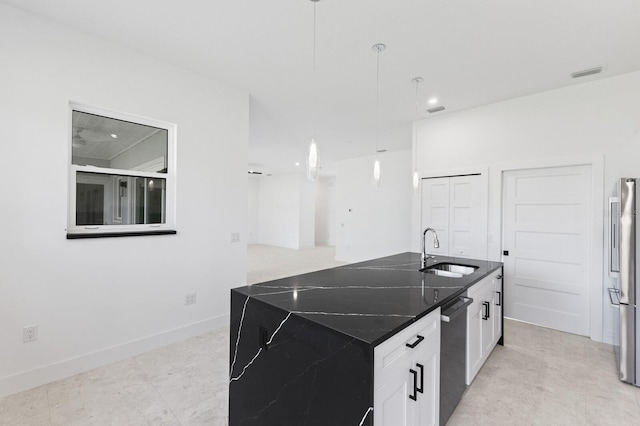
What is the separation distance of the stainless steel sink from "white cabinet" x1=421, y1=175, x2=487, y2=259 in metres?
1.49

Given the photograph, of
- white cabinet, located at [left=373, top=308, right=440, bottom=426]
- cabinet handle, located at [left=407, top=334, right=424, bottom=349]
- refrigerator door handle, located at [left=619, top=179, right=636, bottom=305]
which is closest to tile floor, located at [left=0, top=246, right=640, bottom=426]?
white cabinet, located at [left=373, top=308, right=440, bottom=426]

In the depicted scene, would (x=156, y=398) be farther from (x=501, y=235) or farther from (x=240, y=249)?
(x=501, y=235)

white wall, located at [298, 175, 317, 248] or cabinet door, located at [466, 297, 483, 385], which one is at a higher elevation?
white wall, located at [298, 175, 317, 248]

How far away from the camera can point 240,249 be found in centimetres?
358

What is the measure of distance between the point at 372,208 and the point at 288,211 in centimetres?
401

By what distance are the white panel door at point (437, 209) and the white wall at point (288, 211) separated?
19.7 feet

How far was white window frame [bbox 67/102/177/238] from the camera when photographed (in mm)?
2465

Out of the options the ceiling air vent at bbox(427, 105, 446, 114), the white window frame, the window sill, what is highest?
the ceiling air vent at bbox(427, 105, 446, 114)

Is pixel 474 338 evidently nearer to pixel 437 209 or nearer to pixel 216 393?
pixel 216 393

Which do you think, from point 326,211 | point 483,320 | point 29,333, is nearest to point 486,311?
point 483,320

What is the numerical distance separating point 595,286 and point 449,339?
2729 mm

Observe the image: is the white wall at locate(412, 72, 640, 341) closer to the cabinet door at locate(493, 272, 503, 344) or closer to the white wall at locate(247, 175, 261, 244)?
the cabinet door at locate(493, 272, 503, 344)

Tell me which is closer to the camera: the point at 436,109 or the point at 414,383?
the point at 414,383

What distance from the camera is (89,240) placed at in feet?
8.14
